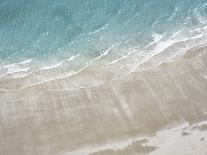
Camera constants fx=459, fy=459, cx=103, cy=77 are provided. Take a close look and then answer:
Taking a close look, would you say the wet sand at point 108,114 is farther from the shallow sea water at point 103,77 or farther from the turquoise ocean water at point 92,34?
the turquoise ocean water at point 92,34

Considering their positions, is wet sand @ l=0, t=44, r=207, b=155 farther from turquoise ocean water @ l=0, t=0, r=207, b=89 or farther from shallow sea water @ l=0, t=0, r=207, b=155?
turquoise ocean water @ l=0, t=0, r=207, b=89

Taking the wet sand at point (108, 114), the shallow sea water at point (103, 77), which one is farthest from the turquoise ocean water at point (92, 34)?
the wet sand at point (108, 114)

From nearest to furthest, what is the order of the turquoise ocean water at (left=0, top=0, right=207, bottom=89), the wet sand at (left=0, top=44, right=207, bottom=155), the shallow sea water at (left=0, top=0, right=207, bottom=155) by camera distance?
1. the wet sand at (left=0, top=44, right=207, bottom=155)
2. the shallow sea water at (left=0, top=0, right=207, bottom=155)
3. the turquoise ocean water at (left=0, top=0, right=207, bottom=89)

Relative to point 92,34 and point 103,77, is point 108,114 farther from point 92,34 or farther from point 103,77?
point 92,34

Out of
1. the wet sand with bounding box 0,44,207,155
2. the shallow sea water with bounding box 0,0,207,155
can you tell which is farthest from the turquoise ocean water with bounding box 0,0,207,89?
the wet sand with bounding box 0,44,207,155

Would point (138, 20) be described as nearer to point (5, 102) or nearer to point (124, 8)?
point (124, 8)

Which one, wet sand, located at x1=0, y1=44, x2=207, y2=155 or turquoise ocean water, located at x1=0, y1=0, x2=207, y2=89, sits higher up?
turquoise ocean water, located at x1=0, y1=0, x2=207, y2=89

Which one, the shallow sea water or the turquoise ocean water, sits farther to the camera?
the turquoise ocean water

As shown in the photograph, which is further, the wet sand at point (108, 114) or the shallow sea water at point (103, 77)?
the shallow sea water at point (103, 77)

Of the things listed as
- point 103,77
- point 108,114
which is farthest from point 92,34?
point 108,114
